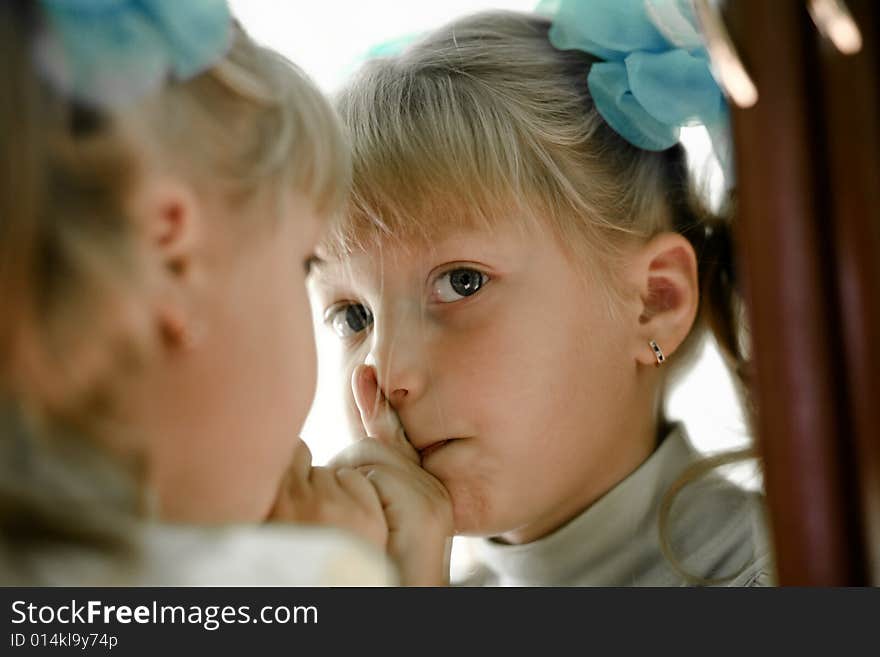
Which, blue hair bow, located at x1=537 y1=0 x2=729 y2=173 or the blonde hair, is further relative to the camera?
blue hair bow, located at x1=537 y1=0 x2=729 y2=173

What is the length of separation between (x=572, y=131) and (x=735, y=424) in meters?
0.45

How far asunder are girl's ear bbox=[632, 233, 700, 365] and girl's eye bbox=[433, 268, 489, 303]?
0.23m

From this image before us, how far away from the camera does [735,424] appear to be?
1.41 metres

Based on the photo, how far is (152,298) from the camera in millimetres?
745

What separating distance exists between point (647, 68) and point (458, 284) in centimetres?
35

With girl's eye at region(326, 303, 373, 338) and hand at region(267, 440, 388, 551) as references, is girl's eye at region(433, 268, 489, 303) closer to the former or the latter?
girl's eye at region(326, 303, 373, 338)

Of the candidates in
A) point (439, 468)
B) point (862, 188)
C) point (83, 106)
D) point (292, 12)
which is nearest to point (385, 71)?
point (292, 12)

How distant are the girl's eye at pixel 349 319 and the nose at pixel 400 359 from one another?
121mm

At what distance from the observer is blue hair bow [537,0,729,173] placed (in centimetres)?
127

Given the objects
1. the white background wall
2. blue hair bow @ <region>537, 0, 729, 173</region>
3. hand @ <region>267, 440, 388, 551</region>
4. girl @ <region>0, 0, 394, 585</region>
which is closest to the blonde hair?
girl @ <region>0, 0, 394, 585</region>

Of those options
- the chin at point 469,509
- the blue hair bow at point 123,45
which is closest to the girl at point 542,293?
the chin at point 469,509

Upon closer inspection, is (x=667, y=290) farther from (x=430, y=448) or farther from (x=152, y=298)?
(x=152, y=298)

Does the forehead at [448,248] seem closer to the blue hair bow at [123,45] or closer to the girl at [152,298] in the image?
the girl at [152,298]

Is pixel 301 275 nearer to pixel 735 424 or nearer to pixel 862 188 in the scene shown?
pixel 862 188
